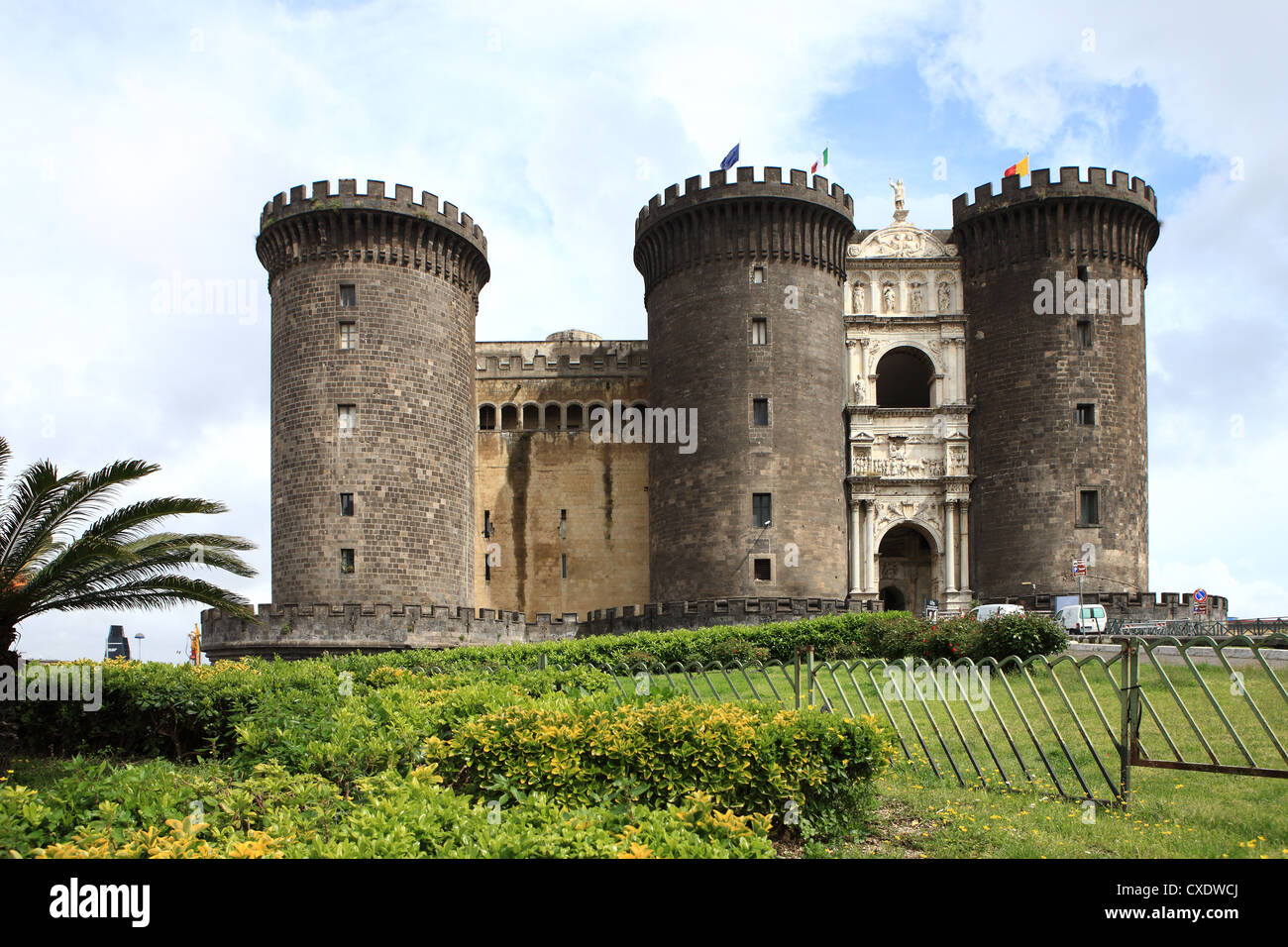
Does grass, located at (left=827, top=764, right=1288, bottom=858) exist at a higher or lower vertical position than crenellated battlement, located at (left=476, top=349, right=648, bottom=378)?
lower

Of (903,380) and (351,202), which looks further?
(903,380)

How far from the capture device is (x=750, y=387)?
36688mm

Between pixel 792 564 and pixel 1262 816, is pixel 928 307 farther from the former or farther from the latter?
pixel 1262 816

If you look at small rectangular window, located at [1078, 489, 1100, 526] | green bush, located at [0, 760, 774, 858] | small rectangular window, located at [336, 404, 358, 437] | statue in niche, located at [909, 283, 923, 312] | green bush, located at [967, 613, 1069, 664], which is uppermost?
statue in niche, located at [909, 283, 923, 312]

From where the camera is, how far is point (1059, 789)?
1084cm

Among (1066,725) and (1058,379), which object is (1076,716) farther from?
(1058,379)

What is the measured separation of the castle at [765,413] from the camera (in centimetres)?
3434

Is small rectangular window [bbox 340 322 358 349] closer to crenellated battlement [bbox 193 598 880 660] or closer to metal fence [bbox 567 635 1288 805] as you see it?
crenellated battlement [bbox 193 598 880 660]

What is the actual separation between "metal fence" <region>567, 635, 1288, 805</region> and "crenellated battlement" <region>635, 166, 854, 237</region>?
2093cm

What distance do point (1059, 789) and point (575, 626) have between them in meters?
27.0

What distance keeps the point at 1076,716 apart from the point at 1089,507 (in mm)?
26889

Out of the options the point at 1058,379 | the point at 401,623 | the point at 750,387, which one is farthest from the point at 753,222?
the point at 401,623

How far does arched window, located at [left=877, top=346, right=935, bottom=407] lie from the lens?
4306 cm

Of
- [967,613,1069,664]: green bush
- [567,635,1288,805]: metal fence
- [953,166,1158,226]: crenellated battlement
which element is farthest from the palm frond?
[953,166,1158,226]: crenellated battlement
